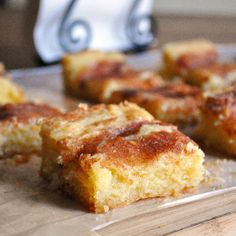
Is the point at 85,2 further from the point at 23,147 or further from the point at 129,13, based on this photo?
the point at 23,147

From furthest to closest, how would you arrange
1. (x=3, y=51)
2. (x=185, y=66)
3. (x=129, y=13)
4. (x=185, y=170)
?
1. (x=3, y=51)
2. (x=129, y=13)
3. (x=185, y=66)
4. (x=185, y=170)

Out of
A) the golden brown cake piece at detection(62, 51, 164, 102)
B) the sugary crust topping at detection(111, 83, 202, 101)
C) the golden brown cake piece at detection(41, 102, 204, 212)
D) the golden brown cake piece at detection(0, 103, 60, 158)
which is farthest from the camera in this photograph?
the golden brown cake piece at detection(62, 51, 164, 102)

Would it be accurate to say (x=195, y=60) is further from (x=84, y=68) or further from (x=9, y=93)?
(x=9, y=93)

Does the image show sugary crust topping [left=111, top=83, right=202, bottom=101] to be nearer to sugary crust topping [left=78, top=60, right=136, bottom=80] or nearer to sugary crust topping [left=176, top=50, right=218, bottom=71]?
sugary crust topping [left=78, top=60, right=136, bottom=80]

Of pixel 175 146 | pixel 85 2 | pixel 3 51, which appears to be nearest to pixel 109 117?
pixel 175 146

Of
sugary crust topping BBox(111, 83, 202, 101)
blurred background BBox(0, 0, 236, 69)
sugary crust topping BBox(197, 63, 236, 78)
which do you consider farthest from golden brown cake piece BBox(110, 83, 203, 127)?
blurred background BBox(0, 0, 236, 69)

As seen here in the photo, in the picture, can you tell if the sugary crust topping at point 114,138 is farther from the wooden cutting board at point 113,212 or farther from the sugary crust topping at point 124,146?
the wooden cutting board at point 113,212
